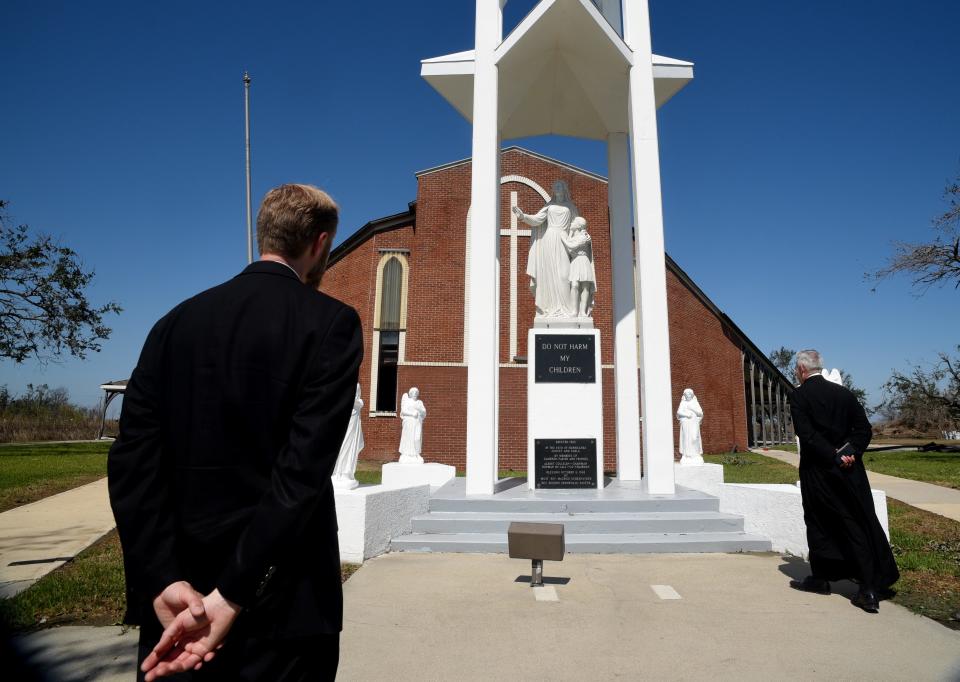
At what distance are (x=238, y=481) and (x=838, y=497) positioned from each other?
5.01 meters

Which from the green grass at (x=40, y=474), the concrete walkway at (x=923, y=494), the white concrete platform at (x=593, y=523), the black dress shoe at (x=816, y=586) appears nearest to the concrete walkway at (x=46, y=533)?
the green grass at (x=40, y=474)

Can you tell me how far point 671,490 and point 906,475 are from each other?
10.7 meters

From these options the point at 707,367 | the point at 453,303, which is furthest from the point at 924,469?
the point at 453,303

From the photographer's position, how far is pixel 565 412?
900 centimetres

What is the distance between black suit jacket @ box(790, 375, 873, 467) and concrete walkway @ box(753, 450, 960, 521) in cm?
530

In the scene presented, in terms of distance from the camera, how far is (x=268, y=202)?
181cm

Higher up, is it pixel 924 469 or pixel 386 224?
pixel 386 224

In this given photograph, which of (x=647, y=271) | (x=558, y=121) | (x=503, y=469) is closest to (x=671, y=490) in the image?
(x=647, y=271)

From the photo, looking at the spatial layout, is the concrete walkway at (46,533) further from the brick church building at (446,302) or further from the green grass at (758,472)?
the green grass at (758,472)

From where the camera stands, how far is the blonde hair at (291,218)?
70.7 inches

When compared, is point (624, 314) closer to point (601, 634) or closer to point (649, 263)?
point (649, 263)

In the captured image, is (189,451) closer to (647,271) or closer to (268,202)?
(268,202)

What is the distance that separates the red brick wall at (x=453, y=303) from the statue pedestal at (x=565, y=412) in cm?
1063

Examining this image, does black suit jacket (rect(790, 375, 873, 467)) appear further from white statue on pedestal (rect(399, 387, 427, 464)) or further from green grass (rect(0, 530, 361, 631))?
white statue on pedestal (rect(399, 387, 427, 464))
